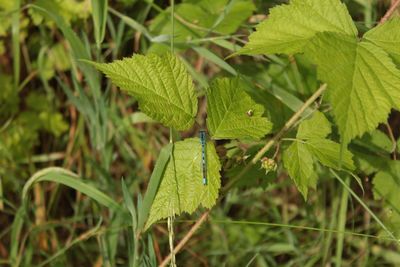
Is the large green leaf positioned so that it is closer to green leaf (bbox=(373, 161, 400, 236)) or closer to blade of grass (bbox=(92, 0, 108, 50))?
green leaf (bbox=(373, 161, 400, 236))

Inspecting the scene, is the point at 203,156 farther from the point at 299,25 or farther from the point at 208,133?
the point at 299,25

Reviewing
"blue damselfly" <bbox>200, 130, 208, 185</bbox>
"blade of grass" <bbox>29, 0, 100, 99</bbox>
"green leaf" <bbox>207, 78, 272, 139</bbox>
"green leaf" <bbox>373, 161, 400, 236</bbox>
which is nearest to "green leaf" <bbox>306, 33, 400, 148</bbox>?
"green leaf" <bbox>207, 78, 272, 139</bbox>

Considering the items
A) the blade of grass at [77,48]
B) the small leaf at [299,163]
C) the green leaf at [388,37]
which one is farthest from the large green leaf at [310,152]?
the blade of grass at [77,48]

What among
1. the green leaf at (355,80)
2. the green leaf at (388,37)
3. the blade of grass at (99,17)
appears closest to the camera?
the green leaf at (355,80)

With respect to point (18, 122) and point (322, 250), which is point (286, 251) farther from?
point (18, 122)

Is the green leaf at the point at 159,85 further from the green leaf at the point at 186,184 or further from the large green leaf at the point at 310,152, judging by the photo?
the large green leaf at the point at 310,152

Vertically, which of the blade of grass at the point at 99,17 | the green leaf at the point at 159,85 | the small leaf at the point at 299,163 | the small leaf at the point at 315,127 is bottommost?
the small leaf at the point at 299,163

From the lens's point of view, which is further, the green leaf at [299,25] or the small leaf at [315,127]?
the small leaf at [315,127]

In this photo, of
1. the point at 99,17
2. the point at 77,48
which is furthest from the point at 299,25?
the point at 77,48

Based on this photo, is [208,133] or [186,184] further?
[208,133]
